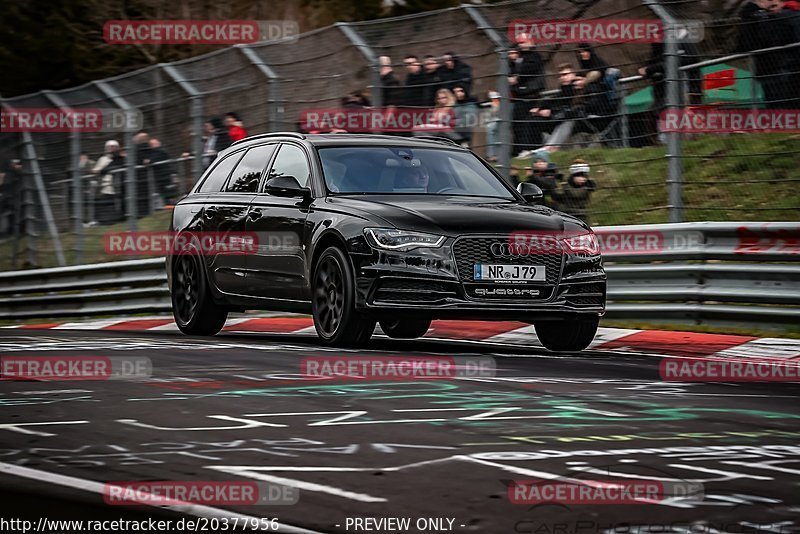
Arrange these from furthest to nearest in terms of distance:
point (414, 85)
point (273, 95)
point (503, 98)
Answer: point (273, 95) → point (414, 85) → point (503, 98)

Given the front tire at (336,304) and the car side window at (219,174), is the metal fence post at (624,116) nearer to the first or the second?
the car side window at (219,174)

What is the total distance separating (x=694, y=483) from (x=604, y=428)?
1.44 m

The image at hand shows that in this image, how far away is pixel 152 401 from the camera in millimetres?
8094

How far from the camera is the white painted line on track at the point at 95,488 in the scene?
193 inches

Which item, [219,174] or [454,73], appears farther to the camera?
[454,73]

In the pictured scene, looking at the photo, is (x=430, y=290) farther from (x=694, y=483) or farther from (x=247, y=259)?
(x=694, y=483)

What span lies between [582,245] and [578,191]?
10.2 ft

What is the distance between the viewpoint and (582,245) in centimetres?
1120

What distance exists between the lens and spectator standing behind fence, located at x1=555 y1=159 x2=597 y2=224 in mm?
14039

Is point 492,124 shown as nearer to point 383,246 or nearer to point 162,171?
point 383,246

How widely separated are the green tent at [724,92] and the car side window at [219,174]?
3.49 meters
